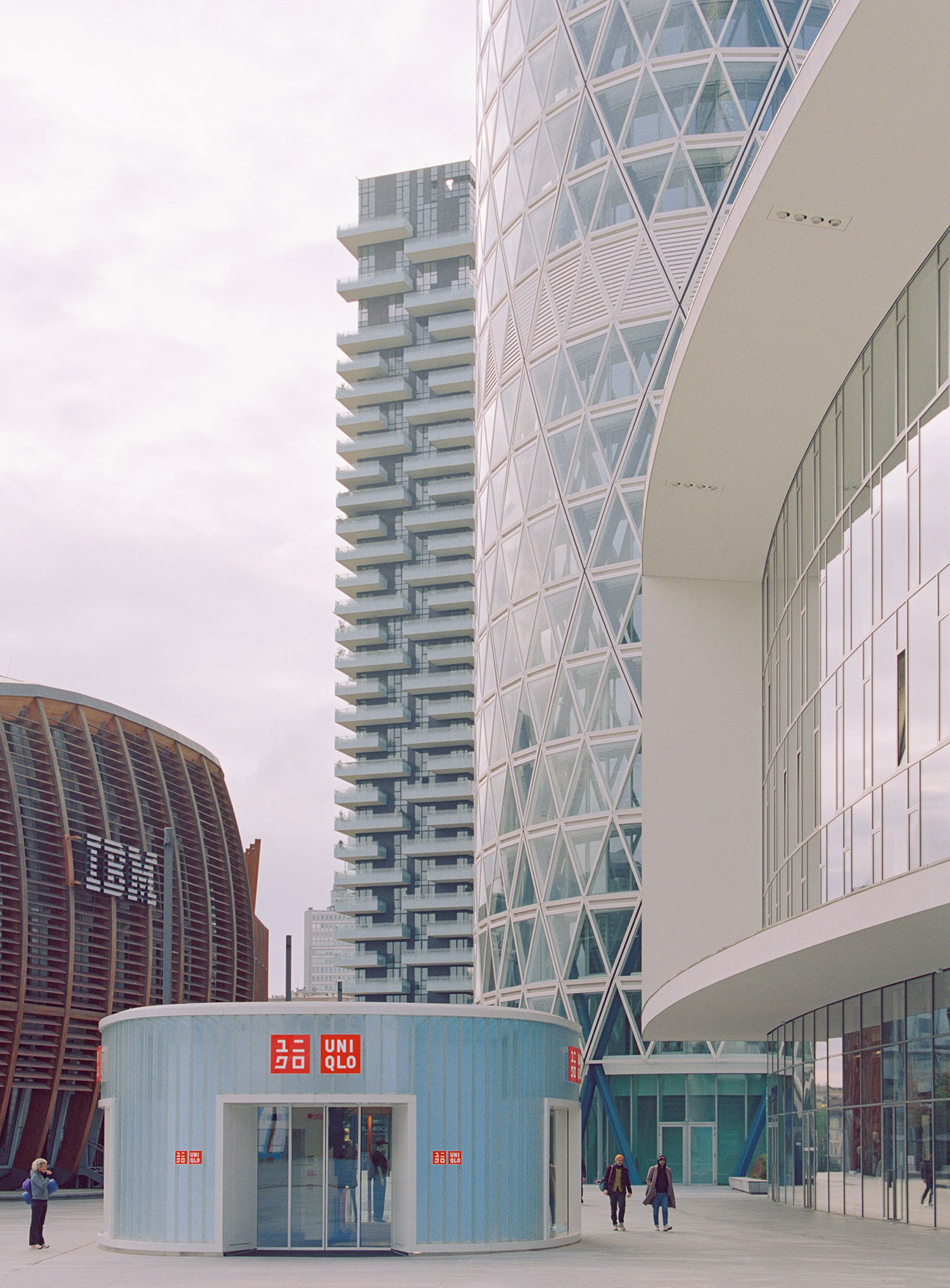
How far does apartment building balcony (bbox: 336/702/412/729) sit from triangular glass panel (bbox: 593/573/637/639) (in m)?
59.3

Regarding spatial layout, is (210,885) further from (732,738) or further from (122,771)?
(732,738)

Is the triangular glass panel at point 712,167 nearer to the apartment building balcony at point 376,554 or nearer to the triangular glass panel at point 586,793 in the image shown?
the triangular glass panel at point 586,793

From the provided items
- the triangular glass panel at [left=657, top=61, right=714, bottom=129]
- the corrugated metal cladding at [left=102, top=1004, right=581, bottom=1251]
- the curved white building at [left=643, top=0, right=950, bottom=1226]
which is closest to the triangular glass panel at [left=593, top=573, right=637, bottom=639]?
the curved white building at [left=643, top=0, right=950, bottom=1226]

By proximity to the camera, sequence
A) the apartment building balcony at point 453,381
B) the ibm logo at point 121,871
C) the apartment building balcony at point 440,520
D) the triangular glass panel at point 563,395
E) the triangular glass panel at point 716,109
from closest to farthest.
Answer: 1. the ibm logo at point 121,871
2. the triangular glass panel at point 716,109
3. the triangular glass panel at point 563,395
4. the apartment building balcony at point 440,520
5. the apartment building balcony at point 453,381

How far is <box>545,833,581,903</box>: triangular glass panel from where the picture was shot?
52.5m

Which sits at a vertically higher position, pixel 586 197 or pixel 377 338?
pixel 377 338

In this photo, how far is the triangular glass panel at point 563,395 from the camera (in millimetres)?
54219

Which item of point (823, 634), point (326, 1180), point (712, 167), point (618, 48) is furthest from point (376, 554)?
point (326, 1180)

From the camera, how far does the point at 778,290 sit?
22.9m

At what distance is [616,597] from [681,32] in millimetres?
19153

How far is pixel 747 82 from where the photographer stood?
51.5m

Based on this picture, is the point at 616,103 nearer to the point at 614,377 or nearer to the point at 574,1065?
the point at 614,377

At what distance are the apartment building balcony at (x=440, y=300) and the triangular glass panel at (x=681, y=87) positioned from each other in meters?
64.3

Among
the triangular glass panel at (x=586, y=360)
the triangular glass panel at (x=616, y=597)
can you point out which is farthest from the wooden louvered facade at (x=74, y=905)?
the triangular glass panel at (x=586, y=360)
